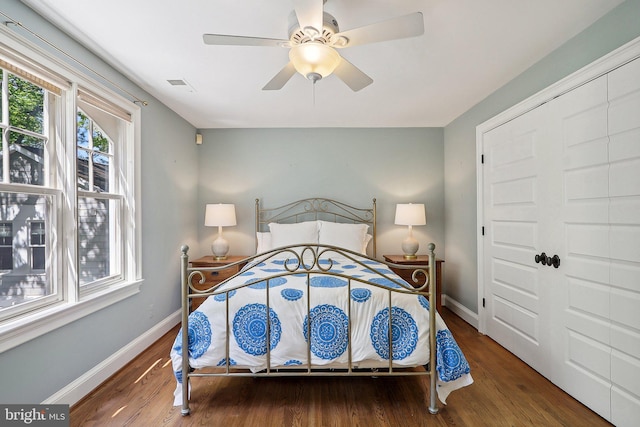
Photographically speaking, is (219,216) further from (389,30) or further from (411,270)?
(389,30)

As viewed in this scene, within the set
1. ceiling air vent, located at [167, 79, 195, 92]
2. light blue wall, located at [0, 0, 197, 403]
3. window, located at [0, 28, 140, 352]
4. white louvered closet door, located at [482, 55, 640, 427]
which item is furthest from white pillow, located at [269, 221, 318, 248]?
white louvered closet door, located at [482, 55, 640, 427]

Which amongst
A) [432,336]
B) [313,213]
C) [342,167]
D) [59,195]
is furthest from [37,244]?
[342,167]

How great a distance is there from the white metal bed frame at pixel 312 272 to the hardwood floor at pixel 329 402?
0.10 m

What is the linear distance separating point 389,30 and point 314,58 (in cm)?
43

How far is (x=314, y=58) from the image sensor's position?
1.67 metres

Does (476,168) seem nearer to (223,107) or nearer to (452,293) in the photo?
(452,293)

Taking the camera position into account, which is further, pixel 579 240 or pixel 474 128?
pixel 474 128

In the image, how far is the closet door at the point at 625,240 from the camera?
1.59 m

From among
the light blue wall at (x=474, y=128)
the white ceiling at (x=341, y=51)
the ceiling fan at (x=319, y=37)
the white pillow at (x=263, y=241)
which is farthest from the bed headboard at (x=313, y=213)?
the ceiling fan at (x=319, y=37)

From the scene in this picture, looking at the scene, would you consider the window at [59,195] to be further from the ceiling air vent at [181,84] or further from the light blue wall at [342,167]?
the light blue wall at [342,167]

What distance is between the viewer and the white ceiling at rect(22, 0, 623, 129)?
170 centimetres

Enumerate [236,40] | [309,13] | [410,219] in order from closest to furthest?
[309,13], [236,40], [410,219]

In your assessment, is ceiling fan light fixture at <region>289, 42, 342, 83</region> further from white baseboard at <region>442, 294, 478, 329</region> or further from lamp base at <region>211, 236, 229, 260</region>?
white baseboard at <region>442, 294, 478, 329</region>

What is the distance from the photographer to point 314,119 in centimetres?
370
